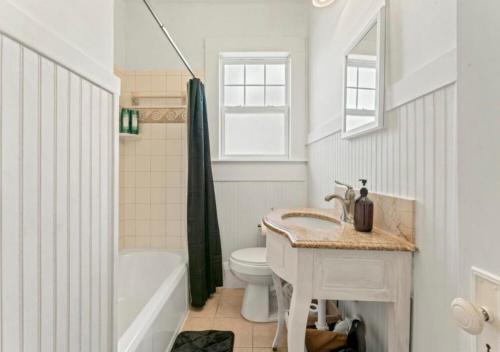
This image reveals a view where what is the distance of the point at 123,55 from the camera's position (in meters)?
2.53

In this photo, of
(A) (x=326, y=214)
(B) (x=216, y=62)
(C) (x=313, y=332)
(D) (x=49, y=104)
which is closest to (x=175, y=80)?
(B) (x=216, y=62)

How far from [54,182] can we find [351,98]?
140 centimetres

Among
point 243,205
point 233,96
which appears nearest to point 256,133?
point 233,96

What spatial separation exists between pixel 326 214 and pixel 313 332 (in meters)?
0.62

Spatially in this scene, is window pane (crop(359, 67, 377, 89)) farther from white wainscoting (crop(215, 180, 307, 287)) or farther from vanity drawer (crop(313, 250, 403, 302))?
white wainscoting (crop(215, 180, 307, 287))

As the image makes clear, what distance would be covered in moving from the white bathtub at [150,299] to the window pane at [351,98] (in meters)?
1.48

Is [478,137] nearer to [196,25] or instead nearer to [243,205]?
[243,205]

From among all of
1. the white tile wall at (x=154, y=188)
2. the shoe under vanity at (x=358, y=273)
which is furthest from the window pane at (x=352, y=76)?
the white tile wall at (x=154, y=188)

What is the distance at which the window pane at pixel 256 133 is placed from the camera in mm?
2699

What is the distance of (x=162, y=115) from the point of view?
8.25ft

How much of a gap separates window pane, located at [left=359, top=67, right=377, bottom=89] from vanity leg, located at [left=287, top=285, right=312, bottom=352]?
0.96 m

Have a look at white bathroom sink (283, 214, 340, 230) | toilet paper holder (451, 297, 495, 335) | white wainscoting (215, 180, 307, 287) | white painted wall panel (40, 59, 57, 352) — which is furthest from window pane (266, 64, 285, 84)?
toilet paper holder (451, 297, 495, 335)

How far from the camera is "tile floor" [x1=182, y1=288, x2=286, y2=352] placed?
1755mm

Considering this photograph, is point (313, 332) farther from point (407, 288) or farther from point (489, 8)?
point (489, 8)
